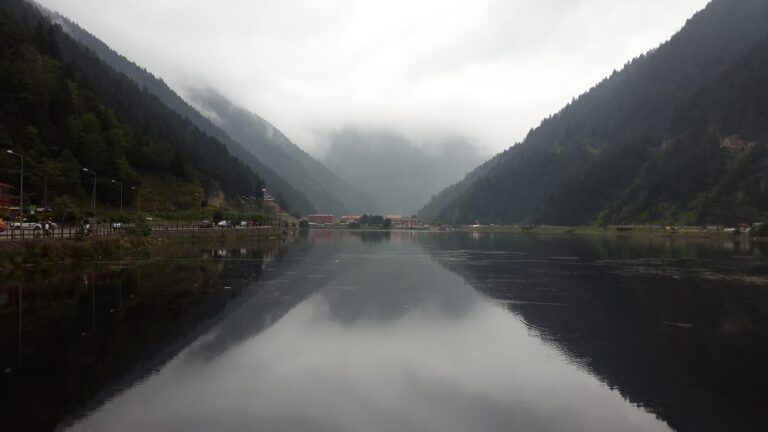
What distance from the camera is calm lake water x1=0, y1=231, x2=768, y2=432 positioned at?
1496cm

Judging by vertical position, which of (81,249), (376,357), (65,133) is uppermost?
(65,133)

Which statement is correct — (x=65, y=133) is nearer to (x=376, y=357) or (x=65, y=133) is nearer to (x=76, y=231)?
(x=76, y=231)

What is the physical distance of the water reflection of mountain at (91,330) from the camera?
51.5 feet

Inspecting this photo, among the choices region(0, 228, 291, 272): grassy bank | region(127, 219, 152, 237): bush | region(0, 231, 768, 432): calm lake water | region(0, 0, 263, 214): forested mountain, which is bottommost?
region(0, 231, 768, 432): calm lake water

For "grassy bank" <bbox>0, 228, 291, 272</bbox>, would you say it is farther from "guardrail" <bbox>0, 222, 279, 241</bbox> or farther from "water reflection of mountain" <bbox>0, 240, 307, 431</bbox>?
"water reflection of mountain" <bbox>0, 240, 307, 431</bbox>

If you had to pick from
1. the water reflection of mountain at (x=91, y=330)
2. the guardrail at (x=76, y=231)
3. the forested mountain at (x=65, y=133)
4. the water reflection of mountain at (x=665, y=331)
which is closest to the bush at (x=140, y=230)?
the guardrail at (x=76, y=231)

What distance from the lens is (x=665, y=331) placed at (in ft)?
83.5

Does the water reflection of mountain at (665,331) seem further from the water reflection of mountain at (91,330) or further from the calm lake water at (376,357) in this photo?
the water reflection of mountain at (91,330)

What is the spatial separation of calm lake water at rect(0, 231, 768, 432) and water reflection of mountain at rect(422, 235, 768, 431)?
10 cm

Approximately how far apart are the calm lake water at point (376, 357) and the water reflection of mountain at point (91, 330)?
10 cm

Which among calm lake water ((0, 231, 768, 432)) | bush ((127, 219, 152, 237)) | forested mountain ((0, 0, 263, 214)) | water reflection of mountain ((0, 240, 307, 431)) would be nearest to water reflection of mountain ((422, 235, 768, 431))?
calm lake water ((0, 231, 768, 432))

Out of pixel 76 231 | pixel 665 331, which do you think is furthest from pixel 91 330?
pixel 76 231

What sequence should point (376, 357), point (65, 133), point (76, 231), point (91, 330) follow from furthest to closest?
point (65, 133) → point (76, 231) → point (91, 330) → point (376, 357)

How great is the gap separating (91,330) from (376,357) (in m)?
12.9
